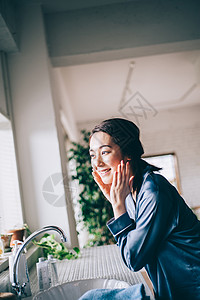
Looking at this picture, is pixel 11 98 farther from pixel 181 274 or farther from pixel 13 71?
pixel 181 274

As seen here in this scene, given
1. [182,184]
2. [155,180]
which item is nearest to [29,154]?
[155,180]

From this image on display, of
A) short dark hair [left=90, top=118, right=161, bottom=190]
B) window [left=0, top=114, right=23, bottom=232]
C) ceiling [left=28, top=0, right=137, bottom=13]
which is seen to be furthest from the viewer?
ceiling [left=28, top=0, right=137, bottom=13]

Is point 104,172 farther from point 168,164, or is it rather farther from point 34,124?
point 168,164

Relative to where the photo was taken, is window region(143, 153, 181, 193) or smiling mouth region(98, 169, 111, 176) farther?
window region(143, 153, 181, 193)

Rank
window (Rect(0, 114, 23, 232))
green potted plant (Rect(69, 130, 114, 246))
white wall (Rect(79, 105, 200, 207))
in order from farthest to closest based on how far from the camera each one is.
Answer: white wall (Rect(79, 105, 200, 207)), green potted plant (Rect(69, 130, 114, 246)), window (Rect(0, 114, 23, 232))

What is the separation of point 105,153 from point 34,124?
3.90 feet

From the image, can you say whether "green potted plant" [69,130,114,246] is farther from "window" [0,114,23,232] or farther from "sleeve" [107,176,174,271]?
"sleeve" [107,176,174,271]

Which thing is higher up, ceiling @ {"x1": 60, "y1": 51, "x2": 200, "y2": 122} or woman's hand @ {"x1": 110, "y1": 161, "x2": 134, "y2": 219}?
ceiling @ {"x1": 60, "y1": 51, "x2": 200, "y2": 122}

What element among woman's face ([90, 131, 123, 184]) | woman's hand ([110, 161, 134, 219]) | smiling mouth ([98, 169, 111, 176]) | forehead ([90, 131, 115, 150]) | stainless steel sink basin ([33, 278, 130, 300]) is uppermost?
forehead ([90, 131, 115, 150])

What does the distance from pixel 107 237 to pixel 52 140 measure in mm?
2057

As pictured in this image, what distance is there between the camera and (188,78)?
5141 millimetres

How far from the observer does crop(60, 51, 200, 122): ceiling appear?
428cm

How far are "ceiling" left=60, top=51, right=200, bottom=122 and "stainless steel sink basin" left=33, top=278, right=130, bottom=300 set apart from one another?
3259 mm

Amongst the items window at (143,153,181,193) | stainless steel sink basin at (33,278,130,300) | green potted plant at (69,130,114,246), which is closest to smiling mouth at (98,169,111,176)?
stainless steel sink basin at (33,278,130,300)
